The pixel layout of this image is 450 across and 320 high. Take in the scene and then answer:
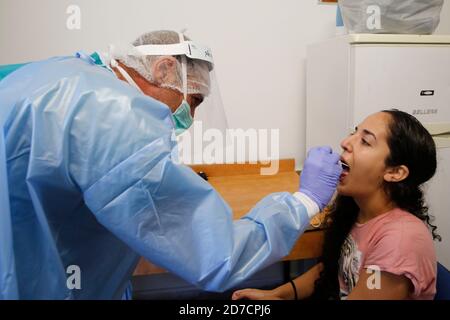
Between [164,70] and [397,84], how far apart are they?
1.11 meters

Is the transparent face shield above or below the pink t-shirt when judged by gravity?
above

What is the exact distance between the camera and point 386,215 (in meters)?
1.16

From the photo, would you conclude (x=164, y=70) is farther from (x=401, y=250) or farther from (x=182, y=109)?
(x=401, y=250)

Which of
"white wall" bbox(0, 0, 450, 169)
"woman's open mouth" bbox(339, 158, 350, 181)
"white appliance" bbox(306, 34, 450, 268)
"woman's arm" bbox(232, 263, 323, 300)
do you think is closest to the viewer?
"woman's open mouth" bbox(339, 158, 350, 181)

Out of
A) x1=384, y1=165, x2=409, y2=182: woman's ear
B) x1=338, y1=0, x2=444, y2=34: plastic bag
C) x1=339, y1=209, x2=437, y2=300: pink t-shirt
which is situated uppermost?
x1=338, y1=0, x2=444, y2=34: plastic bag

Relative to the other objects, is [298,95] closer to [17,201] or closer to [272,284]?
[272,284]

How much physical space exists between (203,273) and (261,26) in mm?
1602

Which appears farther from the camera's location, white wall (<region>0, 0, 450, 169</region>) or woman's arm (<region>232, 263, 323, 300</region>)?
white wall (<region>0, 0, 450, 169</region>)

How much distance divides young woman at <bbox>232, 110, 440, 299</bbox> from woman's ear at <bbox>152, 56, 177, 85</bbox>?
0.63m

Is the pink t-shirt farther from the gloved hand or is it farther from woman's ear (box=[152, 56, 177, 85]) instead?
woman's ear (box=[152, 56, 177, 85])

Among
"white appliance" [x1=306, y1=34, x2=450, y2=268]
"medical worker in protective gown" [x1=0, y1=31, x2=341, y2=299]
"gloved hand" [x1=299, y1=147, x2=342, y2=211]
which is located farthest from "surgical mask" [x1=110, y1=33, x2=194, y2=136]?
"white appliance" [x1=306, y1=34, x2=450, y2=268]

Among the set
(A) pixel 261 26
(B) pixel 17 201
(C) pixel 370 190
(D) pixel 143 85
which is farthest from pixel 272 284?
(B) pixel 17 201

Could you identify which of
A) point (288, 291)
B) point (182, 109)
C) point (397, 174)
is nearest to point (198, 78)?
point (182, 109)

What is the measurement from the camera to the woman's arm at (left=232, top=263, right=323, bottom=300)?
1344 millimetres
